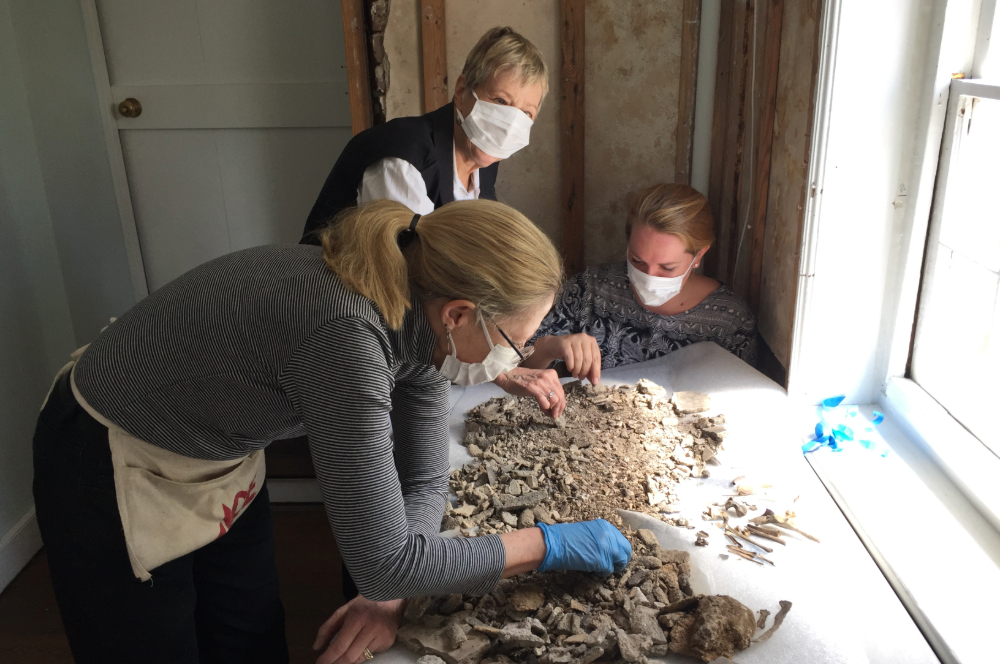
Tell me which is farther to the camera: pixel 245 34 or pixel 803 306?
pixel 245 34

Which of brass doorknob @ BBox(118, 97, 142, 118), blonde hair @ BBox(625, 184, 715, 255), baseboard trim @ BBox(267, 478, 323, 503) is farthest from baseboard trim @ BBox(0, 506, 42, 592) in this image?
blonde hair @ BBox(625, 184, 715, 255)

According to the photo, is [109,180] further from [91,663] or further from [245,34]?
[91,663]

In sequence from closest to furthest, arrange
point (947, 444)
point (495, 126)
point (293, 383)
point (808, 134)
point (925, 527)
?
point (293, 383) → point (925, 527) → point (947, 444) → point (808, 134) → point (495, 126)

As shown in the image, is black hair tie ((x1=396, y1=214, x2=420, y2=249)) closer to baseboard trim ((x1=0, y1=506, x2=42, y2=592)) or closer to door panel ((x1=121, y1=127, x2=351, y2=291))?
baseboard trim ((x1=0, y1=506, x2=42, y2=592))

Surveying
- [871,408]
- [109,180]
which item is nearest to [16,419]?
[109,180]

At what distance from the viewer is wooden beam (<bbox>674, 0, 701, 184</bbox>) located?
2.68 metres

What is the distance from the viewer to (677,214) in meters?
2.30

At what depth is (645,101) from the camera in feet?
9.14

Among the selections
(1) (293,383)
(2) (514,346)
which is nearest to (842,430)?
(2) (514,346)

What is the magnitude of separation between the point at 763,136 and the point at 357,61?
58.7 inches

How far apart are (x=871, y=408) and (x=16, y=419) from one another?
9.53 feet

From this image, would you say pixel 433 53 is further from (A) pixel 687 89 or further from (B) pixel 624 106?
(A) pixel 687 89

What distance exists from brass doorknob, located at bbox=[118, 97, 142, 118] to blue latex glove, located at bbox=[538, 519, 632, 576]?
2956 millimetres

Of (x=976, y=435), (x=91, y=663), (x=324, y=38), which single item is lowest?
(x=91, y=663)
